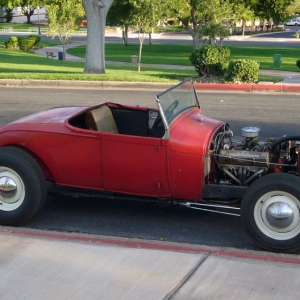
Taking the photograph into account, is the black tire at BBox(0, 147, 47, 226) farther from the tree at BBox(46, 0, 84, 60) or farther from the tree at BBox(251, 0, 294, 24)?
the tree at BBox(251, 0, 294, 24)

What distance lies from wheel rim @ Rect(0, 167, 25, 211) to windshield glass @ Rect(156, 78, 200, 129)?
4.96 feet

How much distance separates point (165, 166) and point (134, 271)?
125 centimetres

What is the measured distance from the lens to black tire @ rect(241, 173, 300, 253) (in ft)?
16.9

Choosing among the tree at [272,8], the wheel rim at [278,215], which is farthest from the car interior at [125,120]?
the tree at [272,8]

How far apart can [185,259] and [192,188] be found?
35.1 inches

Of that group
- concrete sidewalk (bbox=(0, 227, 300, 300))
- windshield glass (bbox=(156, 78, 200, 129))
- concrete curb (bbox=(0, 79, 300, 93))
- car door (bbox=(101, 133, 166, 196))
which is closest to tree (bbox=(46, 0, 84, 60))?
concrete curb (bbox=(0, 79, 300, 93))

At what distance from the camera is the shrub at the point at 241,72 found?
1838 cm

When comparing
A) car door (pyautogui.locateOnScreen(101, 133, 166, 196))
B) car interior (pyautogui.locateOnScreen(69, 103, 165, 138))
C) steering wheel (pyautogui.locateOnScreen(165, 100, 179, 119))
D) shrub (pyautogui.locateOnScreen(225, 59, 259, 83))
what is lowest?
shrub (pyautogui.locateOnScreen(225, 59, 259, 83))

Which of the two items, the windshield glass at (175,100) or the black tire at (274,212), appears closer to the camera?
the black tire at (274,212)

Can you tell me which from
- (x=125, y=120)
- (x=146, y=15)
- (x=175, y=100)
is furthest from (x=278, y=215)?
(x=146, y=15)

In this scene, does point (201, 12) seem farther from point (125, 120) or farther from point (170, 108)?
point (170, 108)

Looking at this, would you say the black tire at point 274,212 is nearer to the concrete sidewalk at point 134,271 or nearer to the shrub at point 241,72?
the concrete sidewalk at point 134,271

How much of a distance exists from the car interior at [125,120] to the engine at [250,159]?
2.73 feet

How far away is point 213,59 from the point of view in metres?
19.9
